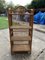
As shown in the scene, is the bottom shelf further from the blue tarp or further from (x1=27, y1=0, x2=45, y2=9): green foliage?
(x1=27, y1=0, x2=45, y2=9): green foliage

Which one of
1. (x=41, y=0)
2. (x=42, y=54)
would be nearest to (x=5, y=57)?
(x=42, y=54)

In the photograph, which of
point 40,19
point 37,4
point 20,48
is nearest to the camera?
point 20,48

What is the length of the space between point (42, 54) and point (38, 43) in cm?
83

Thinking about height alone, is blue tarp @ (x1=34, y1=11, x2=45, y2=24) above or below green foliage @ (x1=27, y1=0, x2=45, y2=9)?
below

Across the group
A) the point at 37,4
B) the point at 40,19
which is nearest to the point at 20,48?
the point at 40,19

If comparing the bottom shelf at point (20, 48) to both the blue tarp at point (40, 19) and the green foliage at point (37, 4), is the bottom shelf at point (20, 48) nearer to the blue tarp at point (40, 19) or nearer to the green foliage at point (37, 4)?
the blue tarp at point (40, 19)

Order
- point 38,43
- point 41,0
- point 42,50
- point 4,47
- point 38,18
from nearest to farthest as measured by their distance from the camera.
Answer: point 42,50 < point 4,47 < point 38,43 < point 38,18 < point 41,0

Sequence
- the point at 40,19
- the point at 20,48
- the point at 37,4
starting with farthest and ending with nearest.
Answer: the point at 37,4, the point at 40,19, the point at 20,48

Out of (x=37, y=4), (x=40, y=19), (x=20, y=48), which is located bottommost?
(x=20, y=48)

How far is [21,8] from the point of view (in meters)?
2.99

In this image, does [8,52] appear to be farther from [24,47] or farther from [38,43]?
[38,43]

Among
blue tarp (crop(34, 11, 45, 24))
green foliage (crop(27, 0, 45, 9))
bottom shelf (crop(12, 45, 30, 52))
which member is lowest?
bottom shelf (crop(12, 45, 30, 52))

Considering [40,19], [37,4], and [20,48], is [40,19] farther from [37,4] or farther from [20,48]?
[20,48]

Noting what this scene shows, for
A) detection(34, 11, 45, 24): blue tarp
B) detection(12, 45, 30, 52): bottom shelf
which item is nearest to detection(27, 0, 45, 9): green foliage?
detection(34, 11, 45, 24): blue tarp
